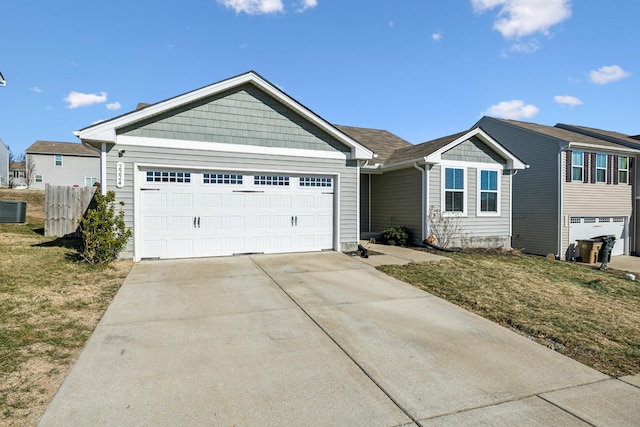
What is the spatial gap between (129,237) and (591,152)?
1976cm

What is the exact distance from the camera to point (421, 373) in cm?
367

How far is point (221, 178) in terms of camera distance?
9.62 m

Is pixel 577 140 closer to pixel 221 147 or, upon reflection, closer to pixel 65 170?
pixel 221 147

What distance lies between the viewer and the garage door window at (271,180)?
9.99m

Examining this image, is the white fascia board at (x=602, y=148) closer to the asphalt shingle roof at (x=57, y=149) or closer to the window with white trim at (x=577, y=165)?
the window with white trim at (x=577, y=165)

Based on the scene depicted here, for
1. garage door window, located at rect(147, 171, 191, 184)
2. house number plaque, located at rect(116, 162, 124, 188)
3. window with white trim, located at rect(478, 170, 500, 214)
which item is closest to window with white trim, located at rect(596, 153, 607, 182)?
window with white trim, located at rect(478, 170, 500, 214)

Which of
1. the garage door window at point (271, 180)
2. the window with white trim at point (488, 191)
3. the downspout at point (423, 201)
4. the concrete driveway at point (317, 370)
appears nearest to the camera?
the concrete driveway at point (317, 370)

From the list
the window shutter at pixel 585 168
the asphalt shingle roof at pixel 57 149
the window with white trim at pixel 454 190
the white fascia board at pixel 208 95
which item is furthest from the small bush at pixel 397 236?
the asphalt shingle roof at pixel 57 149

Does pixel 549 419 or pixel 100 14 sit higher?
pixel 100 14

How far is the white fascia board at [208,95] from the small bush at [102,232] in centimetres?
139

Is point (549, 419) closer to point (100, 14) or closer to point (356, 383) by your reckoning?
point (356, 383)

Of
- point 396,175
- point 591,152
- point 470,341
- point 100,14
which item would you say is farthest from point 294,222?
point 591,152

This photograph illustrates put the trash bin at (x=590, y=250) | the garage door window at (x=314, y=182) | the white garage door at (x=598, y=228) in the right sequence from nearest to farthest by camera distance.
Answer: the garage door window at (x=314, y=182), the trash bin at (x=590, y=250), the white garage door at (x=598, y=228)

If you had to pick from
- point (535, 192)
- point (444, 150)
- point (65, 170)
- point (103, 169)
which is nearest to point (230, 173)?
point (103, 169)
